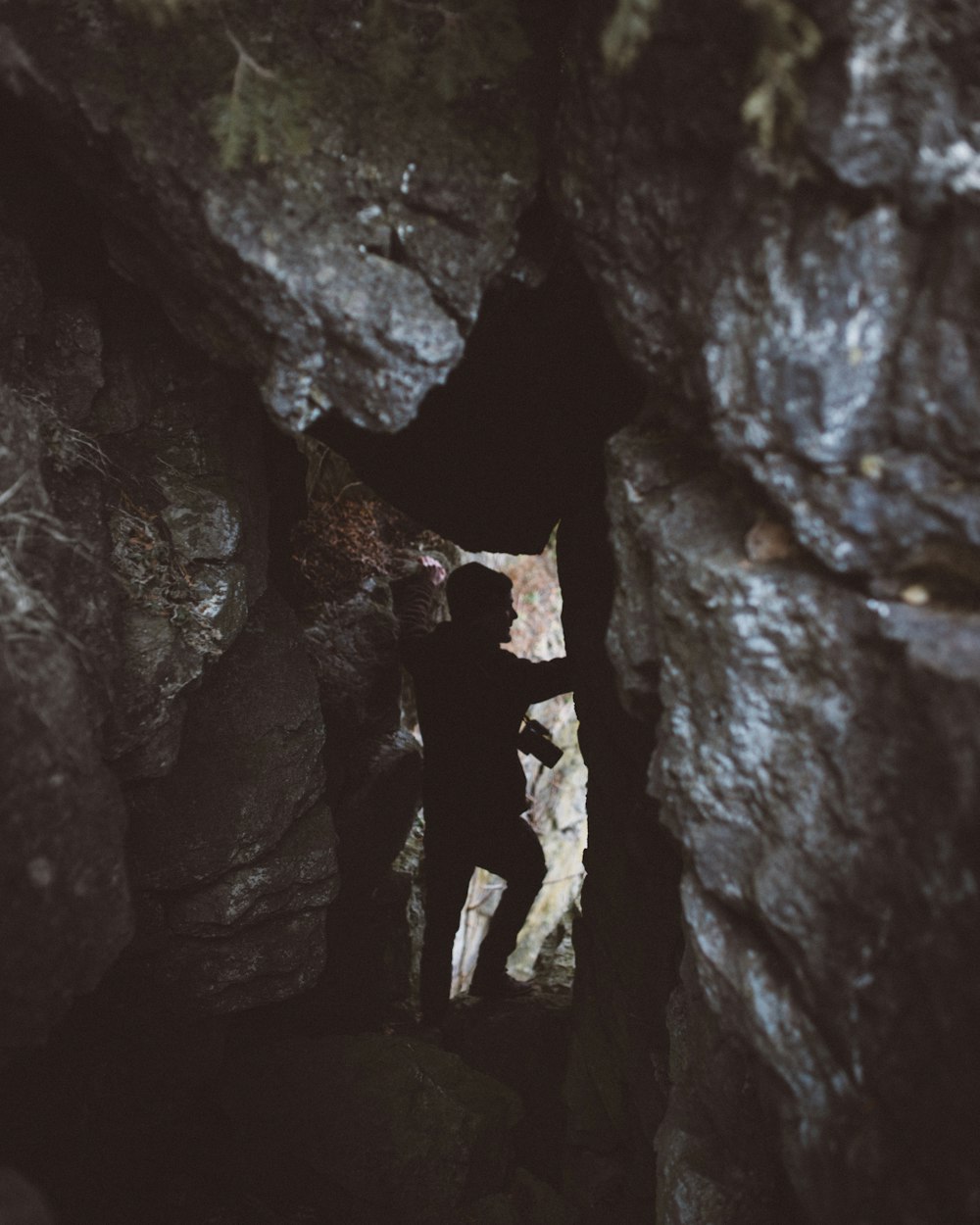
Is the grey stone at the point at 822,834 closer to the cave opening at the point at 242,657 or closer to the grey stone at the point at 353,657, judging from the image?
the cave opening at the point at 242,657

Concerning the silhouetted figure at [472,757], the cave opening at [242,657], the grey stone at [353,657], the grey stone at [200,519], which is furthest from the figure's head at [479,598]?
the grey stone at [200,519]

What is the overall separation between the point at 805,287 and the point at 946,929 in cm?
159

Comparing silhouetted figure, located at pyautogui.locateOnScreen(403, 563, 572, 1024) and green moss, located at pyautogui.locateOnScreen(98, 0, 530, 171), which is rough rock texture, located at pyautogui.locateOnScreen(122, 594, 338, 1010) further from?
green moss, located at pyautogui.locateOnScreen(98, 0, 530, 171)

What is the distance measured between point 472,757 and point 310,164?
3877mm

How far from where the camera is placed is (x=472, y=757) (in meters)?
5.57

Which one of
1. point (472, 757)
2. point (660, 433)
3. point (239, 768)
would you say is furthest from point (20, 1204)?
point (472, 757)

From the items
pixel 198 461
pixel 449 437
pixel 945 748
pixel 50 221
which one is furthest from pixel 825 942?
pixel 50 221

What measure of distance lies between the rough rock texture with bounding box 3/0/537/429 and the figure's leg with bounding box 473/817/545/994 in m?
3.83

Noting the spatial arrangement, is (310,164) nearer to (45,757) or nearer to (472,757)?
(45,757)

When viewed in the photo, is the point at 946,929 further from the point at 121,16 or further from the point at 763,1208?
the point at 121,16

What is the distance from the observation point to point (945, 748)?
1.89 meters

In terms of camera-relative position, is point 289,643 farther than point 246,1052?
No

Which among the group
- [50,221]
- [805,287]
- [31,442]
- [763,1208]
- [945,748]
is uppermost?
[50,221]

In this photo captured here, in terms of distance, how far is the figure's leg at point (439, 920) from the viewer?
5.87 m
